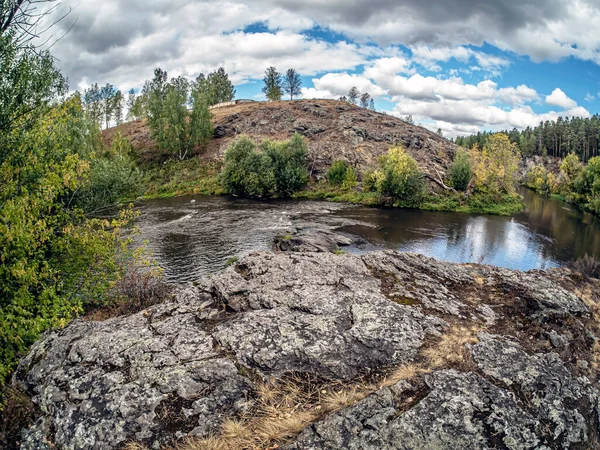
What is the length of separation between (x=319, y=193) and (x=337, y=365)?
5964 cm

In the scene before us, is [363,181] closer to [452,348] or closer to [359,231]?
[359,231]

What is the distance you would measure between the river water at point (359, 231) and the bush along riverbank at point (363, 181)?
435cm

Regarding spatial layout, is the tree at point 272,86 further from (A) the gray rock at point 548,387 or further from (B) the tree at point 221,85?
(A) the gray rock at point 548,387

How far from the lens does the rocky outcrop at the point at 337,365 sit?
707cm

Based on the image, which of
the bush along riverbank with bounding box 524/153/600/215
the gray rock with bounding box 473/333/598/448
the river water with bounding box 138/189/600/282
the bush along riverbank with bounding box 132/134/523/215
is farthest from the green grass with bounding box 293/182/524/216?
the gray rock with bounding box 473/333/598/448

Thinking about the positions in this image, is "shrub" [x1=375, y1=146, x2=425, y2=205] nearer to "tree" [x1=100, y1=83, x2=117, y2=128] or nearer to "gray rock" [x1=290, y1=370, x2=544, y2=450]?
"gray rock" [x1=290, y1=370, x2=544, y2=450]

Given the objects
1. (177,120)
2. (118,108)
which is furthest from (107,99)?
(177,120)

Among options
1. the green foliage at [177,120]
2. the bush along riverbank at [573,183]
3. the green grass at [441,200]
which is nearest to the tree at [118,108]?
the green foliage at [177,120]

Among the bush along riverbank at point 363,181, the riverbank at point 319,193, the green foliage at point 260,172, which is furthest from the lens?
the green foliage at point 260,172

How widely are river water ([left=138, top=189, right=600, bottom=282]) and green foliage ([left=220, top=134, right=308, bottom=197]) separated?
4.32 m

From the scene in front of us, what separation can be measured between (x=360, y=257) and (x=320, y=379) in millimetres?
8949

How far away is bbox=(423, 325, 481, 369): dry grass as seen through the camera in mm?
8914

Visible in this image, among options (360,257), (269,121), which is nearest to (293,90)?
(269,121)

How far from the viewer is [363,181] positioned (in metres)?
68.4
